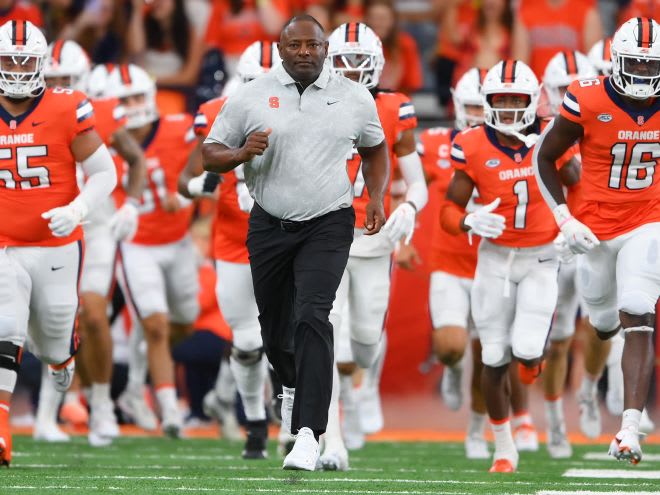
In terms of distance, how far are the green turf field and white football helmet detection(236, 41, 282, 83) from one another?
1908 millimetres

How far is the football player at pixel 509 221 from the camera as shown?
7430 millimetres

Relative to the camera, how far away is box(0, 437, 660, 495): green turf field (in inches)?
233

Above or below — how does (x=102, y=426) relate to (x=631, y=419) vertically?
below

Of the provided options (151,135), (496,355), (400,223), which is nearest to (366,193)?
(400,223)

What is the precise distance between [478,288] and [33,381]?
13.3 ft

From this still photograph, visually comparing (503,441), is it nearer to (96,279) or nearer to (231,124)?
(231,124)

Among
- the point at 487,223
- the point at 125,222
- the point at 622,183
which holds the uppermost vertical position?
the point at 622,183

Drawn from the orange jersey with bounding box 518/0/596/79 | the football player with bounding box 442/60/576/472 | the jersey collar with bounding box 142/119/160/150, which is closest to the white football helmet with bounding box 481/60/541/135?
the football player with bounding box 442/60/576/472

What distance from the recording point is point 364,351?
755 cm

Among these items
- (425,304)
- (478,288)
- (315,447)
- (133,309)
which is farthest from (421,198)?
(425,304)

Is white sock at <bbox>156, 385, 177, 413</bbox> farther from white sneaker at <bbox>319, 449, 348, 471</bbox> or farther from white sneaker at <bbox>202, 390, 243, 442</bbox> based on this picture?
white sneaker at <bbox>319, 449, 348, 471</bbox>

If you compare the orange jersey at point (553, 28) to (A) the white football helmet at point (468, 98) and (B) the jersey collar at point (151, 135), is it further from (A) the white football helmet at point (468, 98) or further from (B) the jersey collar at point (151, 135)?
(B) the jersey collar at point (151, 135)

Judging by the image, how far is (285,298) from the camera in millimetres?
6195

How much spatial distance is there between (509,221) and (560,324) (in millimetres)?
1348
